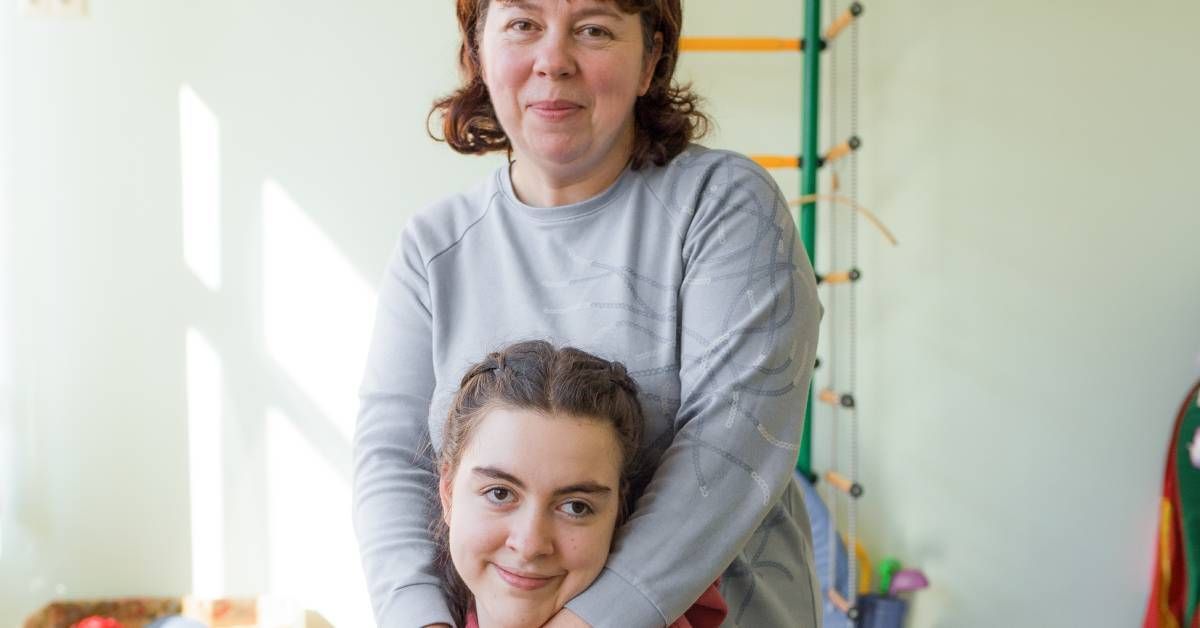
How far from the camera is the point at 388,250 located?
11.1 ft

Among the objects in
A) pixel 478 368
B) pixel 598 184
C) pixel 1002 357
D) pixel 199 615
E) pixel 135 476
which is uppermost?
pixel 598 184

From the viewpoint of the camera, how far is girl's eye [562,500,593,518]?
3.78ft

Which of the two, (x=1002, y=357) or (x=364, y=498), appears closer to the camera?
(x=364, y=498)

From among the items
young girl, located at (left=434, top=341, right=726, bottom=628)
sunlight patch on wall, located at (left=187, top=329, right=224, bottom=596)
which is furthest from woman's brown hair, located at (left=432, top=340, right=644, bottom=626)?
sunlight patch on wall, located at (left=187, top=329, right=224, bottom=596)

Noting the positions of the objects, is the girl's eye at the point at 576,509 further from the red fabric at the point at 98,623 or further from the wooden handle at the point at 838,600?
the red fabric at the point at 98,623

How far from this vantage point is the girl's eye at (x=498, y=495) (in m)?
1.17

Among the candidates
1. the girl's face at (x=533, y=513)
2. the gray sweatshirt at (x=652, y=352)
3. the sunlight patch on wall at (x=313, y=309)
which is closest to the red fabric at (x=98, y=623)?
the sunlight patch on wall at (x=313, y=309)

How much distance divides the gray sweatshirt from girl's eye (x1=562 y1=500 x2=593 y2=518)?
0.05 metres

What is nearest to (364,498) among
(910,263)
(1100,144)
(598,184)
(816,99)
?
(598,184)

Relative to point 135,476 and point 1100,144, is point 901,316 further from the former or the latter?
point 135,476

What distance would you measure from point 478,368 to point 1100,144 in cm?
268

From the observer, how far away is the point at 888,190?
3309 millimetres

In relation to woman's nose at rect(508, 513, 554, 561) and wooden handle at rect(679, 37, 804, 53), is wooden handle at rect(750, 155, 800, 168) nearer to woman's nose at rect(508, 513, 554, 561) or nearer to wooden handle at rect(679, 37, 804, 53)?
wooden handle at rect(679, 37, 804, 53)

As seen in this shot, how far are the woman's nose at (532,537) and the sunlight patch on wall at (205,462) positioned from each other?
2.46 m
